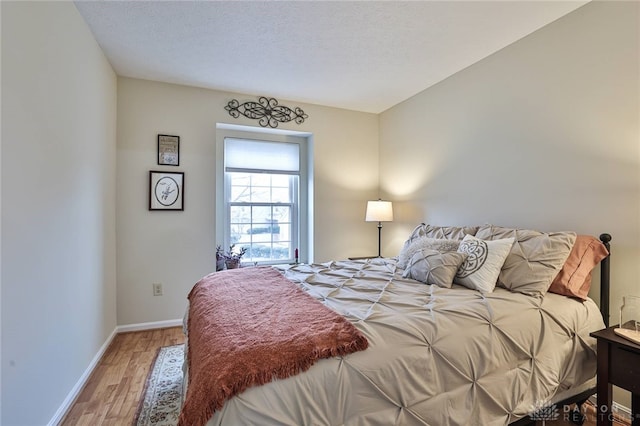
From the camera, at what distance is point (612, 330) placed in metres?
1.56

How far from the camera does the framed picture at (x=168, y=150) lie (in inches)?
125

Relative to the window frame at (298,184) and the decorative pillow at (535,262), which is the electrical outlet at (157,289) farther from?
the decorative pillow at (535,262)

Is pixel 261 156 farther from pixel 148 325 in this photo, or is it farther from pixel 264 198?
pixel 148 325

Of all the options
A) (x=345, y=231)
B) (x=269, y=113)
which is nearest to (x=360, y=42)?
(x=269, y=113)

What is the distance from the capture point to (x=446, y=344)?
4.26 ft

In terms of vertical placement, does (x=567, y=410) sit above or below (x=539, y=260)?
below

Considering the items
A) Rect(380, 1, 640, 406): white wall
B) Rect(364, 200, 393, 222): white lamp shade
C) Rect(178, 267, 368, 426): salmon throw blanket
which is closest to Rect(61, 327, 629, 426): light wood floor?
Rect(178, 267, 368, 426): salmon throw blanket

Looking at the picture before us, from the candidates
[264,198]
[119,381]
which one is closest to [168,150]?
[264,198]

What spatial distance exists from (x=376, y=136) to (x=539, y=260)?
9.05 ft

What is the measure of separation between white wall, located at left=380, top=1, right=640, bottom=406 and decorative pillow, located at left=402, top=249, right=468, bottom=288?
788 millimetres

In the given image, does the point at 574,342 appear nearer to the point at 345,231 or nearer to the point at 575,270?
the point at 575,270

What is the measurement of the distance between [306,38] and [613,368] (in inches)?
106

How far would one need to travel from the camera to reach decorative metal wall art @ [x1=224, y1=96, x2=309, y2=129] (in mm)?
3469

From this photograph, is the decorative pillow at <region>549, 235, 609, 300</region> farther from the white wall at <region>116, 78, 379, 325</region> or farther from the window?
the white wall at <region>116, 78, 379, 325</region>
